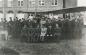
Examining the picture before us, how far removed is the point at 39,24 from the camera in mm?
5133

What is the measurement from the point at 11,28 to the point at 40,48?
1.07 meters

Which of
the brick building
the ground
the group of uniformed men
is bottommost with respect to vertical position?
the ground

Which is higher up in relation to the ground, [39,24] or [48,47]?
[39,24]

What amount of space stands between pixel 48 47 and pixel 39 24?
0.74 metres

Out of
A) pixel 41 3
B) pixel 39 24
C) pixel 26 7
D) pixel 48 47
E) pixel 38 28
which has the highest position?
pixel 41 3

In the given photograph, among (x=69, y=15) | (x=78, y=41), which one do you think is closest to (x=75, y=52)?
(x=78, y=41)

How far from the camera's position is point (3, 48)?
4906 millimetres

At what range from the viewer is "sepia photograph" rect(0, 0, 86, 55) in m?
5.01

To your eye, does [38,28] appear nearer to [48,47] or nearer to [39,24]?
[39,24]

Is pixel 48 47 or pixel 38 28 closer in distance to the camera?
pixel 48 47

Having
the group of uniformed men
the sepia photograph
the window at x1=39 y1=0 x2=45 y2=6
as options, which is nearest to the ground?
the sepia photograph

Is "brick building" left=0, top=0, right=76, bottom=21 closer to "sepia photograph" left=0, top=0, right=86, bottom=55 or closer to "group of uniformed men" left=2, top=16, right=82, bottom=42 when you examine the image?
"sepia photograph" left=0, top=0, right=86, bottom=55

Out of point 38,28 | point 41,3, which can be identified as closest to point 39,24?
point 38,28

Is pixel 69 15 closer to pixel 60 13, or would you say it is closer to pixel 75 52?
pixel 60 13
